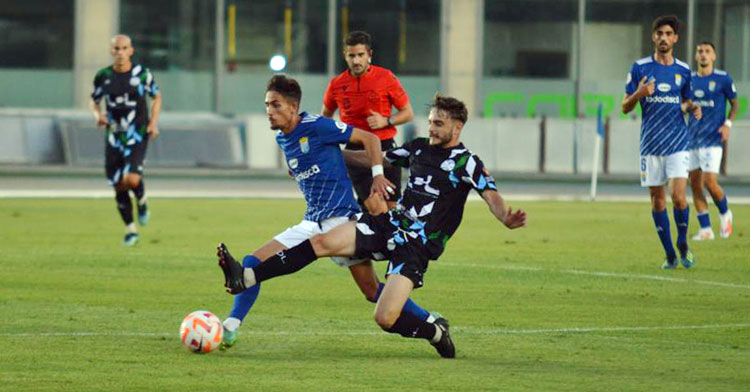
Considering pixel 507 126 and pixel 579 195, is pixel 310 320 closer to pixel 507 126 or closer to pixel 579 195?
pixel 579 195

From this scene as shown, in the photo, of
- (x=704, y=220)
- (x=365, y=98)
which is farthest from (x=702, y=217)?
(x=365, y=98)

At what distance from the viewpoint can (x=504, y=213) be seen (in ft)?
30.9

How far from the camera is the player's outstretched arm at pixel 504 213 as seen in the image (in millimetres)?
9250

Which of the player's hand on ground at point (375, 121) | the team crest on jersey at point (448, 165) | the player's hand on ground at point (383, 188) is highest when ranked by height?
the player's hand on ground at point (375, 121)

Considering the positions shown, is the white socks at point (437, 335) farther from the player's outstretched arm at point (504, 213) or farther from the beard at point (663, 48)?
the beard at point (663, 48)

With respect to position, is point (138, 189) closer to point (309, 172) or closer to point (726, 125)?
point (726, 125)

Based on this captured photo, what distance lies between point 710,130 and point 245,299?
11.0 m

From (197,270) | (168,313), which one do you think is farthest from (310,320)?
(197,270)

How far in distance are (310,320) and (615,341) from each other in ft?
7.52

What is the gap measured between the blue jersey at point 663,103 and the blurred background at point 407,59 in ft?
67.2

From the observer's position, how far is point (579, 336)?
1070 centimetres

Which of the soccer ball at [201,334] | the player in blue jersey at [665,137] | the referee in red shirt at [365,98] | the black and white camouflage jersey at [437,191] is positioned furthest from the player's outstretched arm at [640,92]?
the soccer ball at [201,334]

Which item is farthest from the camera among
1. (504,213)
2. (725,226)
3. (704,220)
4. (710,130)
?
(710,130)

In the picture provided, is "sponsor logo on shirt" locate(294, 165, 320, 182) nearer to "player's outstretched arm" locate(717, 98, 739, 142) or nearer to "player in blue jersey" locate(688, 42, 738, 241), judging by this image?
"player in blue jersey" locate(688, 42, 738, 241)
